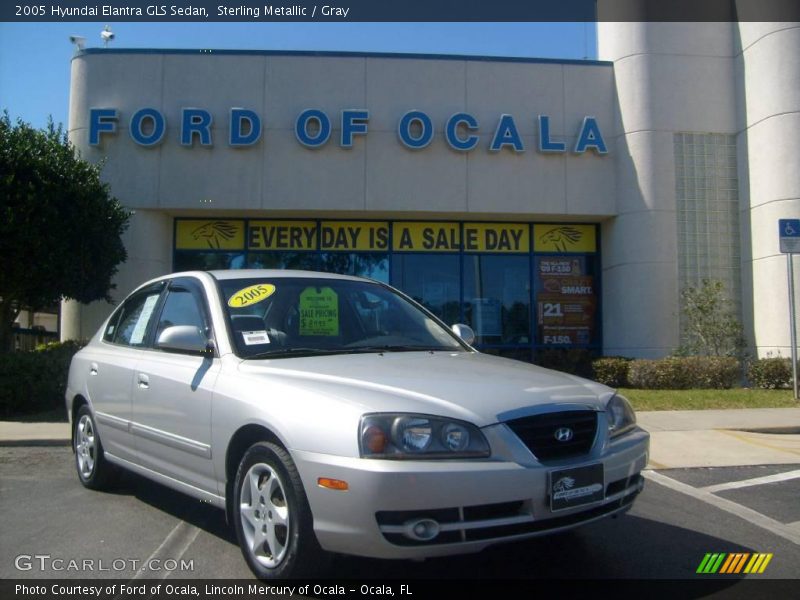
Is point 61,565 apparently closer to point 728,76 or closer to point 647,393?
point 647,393

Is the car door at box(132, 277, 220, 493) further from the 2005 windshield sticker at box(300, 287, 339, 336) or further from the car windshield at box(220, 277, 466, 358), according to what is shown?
the 2005 windshield sticker at box(300, 287, 339, 336)

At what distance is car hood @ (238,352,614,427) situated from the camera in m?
3.60

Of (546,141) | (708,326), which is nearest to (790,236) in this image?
(708,326)

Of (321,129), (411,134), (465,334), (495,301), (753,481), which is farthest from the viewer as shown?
(495,301)

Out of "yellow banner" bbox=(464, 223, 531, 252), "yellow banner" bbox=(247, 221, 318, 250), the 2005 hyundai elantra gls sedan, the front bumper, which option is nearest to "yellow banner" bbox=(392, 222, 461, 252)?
"yellow banner" bbox=(464, 223, 531, 252)

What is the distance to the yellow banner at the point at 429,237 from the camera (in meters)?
17.2

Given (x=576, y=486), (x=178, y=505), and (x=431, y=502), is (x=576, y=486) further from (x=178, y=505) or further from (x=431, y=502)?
(x=178, y=505)

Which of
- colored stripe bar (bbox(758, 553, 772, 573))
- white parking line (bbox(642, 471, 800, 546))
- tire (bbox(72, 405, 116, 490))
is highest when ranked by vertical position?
tire (bbox(72, 405, 116, 490))

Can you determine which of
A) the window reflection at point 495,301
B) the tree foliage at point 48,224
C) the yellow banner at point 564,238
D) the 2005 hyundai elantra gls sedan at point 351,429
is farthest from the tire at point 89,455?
the yellow banner at point 564,238

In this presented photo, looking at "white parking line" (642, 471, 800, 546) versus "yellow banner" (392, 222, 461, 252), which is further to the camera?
"yellow banner" (392, 222, 461, 252)

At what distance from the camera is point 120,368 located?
219 inches

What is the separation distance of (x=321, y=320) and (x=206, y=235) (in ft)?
41.8

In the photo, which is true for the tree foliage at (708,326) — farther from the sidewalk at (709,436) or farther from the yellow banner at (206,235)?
the yellow banner at (206,235)

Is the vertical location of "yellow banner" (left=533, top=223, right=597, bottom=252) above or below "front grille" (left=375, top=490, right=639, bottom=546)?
above
